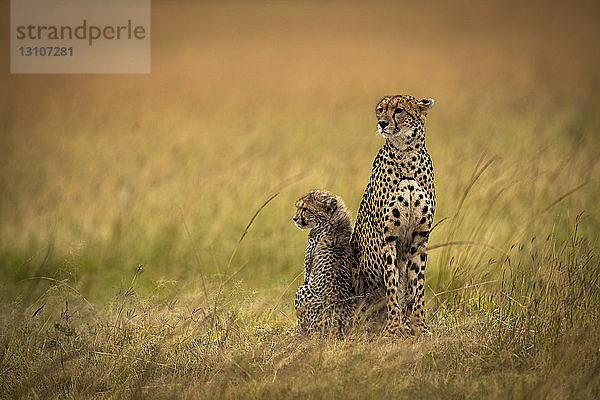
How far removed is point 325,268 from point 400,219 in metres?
0.60

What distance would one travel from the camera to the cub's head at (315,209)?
17.9 feet

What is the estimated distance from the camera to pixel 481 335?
5.00 metres

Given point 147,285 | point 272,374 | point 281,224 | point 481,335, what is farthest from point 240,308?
point 281,224

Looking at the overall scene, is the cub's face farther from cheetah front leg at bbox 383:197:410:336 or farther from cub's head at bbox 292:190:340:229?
cheetah front leg at bbox 383:197:410:336

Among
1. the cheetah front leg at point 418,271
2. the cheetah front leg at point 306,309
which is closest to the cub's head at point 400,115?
the cheetah front leg at point 418,271

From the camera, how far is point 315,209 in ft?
17.9

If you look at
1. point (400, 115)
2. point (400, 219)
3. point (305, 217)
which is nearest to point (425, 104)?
point (400, 115)

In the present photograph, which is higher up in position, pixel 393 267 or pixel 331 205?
pixel 331 205

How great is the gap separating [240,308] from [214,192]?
12.2 feet

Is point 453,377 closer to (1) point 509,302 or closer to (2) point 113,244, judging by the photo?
(1) point 509,302

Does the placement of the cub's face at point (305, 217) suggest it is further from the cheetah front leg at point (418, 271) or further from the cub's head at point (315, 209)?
the cheetah front leg at point (418, 271)

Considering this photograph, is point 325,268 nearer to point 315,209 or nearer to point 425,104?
point 315,209

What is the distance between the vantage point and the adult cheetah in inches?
193

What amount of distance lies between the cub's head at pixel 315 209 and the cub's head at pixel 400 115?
75 cm
